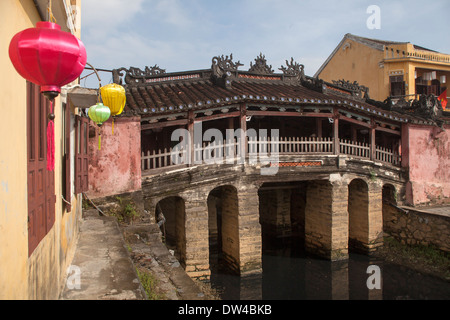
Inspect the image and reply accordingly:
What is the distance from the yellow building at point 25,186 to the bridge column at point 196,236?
19.8 ft

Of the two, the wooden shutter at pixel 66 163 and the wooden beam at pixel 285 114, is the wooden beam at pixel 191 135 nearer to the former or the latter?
the wooden beam at pixel 285 114

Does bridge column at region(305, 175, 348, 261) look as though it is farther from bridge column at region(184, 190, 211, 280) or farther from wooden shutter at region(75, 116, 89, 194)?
wooden shutter at region(75, 116, 89, 194)

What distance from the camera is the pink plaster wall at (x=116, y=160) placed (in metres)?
9.19

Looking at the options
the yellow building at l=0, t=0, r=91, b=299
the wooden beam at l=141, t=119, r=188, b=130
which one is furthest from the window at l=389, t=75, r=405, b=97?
the yellow building at l=0, t=0, r=91, b=299

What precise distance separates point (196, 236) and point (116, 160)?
3.31 metres

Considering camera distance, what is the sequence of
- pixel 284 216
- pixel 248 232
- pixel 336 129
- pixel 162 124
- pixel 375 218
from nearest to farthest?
1. pixel 162 124
2. pixel 248 232
3. pixel 336 129
4. pixel 375 218
5. pixel 284 216

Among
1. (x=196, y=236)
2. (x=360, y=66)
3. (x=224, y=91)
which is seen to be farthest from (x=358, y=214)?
(x=360, y=66)

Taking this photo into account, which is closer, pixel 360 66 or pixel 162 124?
pixel 162 124

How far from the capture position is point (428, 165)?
14.6 metres

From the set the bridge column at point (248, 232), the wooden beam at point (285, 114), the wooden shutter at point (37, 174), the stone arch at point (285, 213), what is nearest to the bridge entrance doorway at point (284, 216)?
the stone arch at point (285, 213)

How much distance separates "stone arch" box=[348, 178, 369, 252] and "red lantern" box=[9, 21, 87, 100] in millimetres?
12638

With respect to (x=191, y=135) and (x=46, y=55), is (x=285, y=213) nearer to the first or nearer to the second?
(x=191, y=135)

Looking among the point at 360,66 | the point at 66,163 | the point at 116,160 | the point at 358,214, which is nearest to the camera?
the point at 66,163

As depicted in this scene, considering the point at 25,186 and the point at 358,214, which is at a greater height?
the point at 25,186
